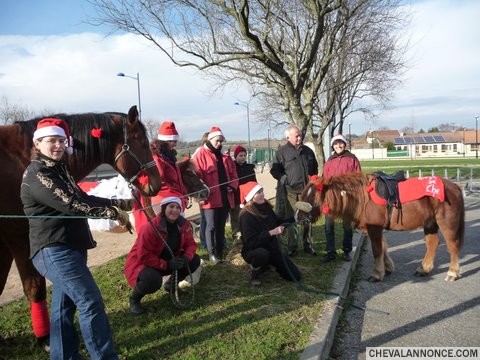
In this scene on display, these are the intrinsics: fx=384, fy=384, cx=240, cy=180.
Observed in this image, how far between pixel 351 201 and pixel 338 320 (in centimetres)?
167

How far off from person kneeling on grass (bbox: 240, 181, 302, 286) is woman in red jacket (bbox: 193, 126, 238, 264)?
741 mm

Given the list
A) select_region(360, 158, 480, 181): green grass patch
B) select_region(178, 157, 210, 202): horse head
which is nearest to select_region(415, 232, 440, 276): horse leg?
select_region(178, 157, 210, 202): horse head

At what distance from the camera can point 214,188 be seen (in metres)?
5.31

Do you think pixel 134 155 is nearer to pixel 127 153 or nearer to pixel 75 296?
pixel 127 153

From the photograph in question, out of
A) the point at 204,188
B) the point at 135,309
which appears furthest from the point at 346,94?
the point at 135,309

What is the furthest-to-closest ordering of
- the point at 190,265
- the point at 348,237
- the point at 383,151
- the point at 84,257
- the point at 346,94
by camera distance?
the point at 383,151 < the point at 346,94 < the point at 348,237 < the point at 190,265 < the point at 84,257

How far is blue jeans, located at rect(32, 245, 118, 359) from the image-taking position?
7.91ft

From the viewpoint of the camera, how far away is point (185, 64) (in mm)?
10523

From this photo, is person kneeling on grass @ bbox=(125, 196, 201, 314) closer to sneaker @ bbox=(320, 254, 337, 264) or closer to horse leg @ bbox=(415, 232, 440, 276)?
sneaker @ bbox=(320, 254, 337, 264)

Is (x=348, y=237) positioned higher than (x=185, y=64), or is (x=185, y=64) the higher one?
(x=185, y=64)

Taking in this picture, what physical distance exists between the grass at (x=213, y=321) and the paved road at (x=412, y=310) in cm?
40

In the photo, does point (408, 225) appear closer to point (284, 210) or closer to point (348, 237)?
point (348, 237)

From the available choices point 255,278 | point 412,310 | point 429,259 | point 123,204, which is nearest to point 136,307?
point 255,278

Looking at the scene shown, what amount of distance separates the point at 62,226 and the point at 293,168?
3.79 metres
